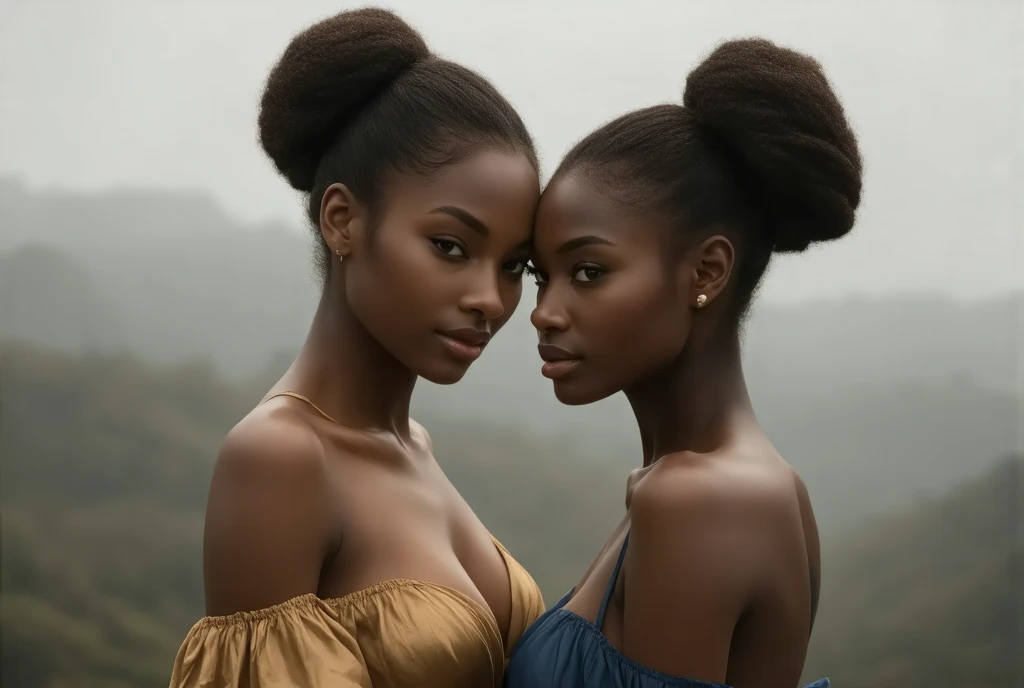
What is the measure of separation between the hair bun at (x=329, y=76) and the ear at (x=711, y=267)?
634 millimetres

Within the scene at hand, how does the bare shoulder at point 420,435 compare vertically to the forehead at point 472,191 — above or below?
below

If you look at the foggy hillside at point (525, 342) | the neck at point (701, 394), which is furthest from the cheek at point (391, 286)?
the foggy hillside at point (525, 342)

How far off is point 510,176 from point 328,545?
0.67 meters

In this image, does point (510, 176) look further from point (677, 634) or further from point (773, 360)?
point (773, 360)

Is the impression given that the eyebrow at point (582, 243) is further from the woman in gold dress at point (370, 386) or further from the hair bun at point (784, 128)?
the hair bun at point (784, 128)

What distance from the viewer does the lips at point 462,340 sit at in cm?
185

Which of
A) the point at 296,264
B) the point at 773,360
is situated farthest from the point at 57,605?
the point at 773,360

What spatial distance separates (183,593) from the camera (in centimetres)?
506

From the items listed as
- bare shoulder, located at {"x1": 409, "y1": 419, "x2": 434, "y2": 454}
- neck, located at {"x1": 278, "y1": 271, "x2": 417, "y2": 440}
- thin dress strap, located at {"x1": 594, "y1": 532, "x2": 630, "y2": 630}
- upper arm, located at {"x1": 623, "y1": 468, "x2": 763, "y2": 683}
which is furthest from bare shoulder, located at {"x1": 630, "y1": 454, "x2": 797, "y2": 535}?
bare shoulder, located at {"x1": 409, "y1": 419, "x2": 434, "y2": 454}

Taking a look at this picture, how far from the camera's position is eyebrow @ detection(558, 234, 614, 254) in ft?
5.78

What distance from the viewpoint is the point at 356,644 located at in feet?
5.51

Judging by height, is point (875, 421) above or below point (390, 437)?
above

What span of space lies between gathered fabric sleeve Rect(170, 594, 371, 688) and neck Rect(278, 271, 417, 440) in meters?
0.39

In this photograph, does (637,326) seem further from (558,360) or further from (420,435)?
(420,435)
